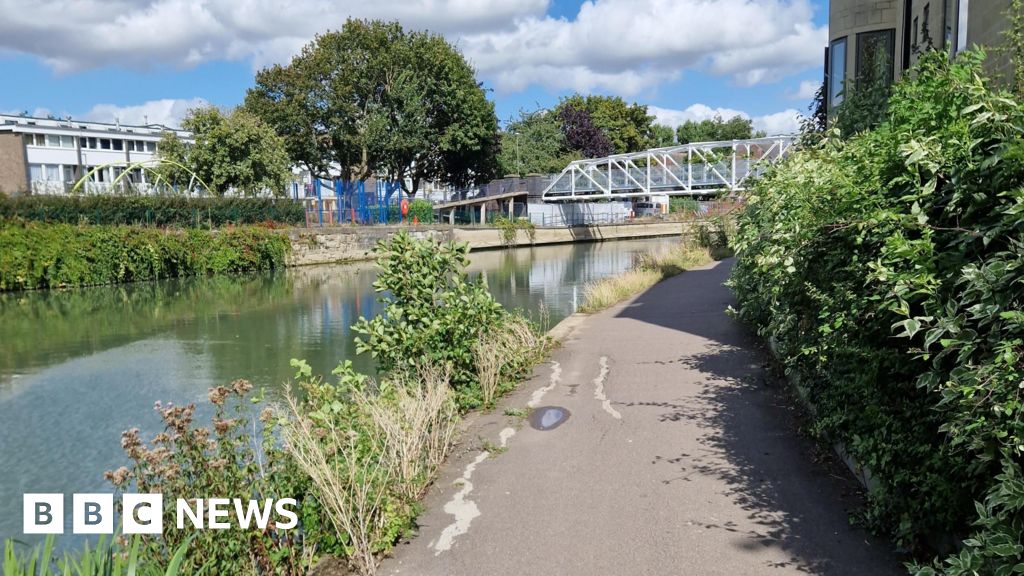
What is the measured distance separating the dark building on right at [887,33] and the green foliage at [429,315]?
711 cm

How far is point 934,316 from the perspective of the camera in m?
3.99

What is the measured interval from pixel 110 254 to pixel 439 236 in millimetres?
17160

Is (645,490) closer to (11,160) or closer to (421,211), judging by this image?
(421,211)

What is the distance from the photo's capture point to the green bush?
34.0 m


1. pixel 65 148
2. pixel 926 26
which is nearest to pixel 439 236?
pixel 926 26

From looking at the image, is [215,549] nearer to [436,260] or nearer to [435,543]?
[435,543]

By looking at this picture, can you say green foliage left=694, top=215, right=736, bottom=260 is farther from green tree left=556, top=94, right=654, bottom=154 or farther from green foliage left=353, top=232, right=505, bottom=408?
green tree left=556, top=94, right=654, bottom=154

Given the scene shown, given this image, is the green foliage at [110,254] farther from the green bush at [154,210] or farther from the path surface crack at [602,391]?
the path surface crack at [602,391]

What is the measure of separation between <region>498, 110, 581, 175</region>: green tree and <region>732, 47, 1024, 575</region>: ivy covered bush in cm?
6884

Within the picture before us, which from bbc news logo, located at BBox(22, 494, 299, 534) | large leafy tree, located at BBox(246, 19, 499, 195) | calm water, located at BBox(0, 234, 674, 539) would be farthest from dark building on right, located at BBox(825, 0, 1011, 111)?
large leafy tree, located at BBox(246, 19, 499, 195)

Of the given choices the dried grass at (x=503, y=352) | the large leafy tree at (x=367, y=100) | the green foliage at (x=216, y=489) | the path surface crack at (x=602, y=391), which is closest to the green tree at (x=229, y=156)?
the large leafy tree at (x=367, y=100)

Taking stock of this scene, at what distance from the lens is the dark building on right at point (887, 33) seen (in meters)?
11.8

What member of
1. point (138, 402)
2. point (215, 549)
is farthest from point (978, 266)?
point (138, 402)

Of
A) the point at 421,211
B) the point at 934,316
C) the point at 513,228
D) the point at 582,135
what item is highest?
the point at 582,135
